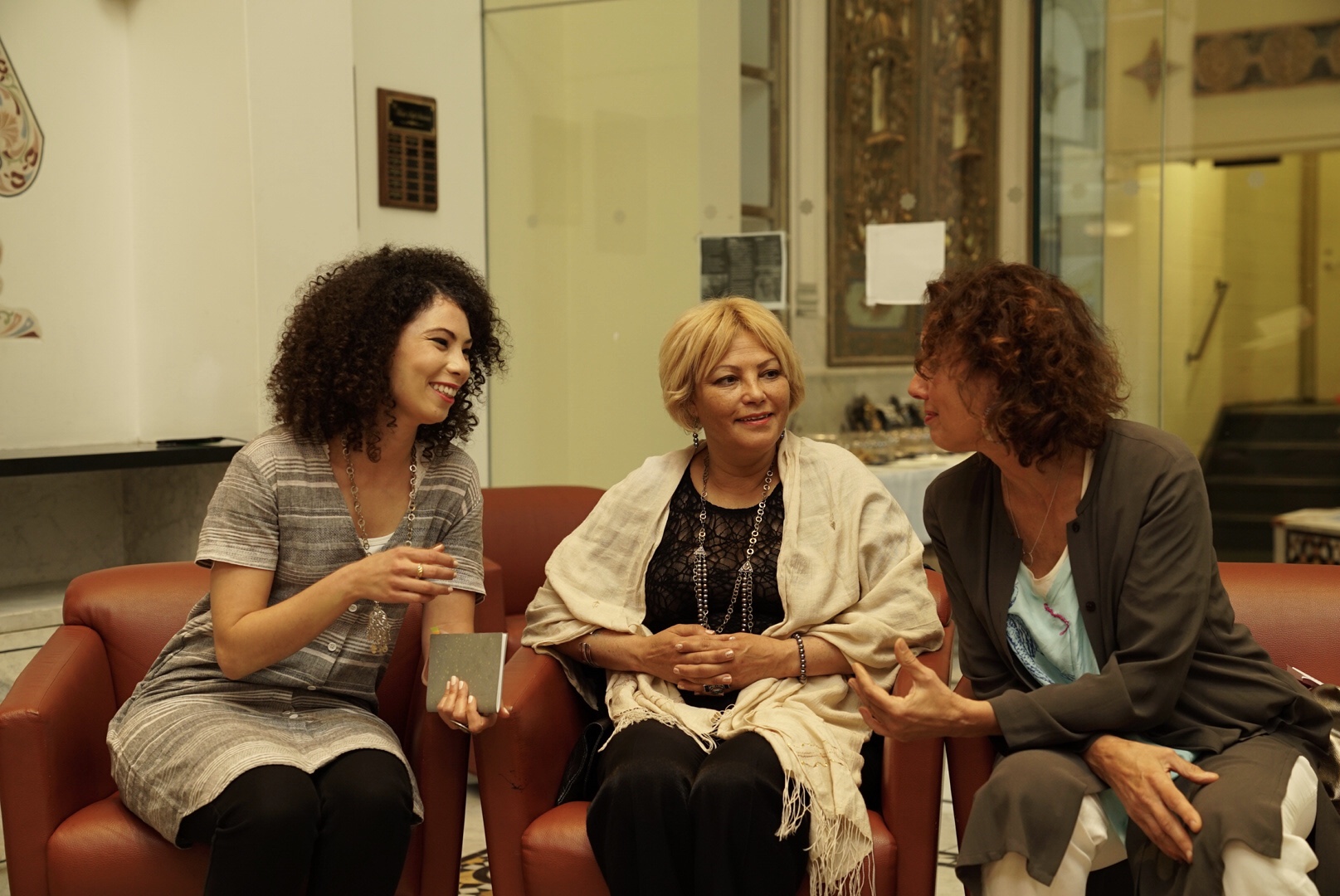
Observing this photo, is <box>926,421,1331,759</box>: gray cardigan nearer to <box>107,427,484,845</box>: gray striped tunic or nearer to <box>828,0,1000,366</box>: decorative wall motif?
<box>107,427,484,845</box>: gray striped tunic

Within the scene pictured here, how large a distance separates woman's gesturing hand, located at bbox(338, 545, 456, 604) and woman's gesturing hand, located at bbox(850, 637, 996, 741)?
699 millimetres

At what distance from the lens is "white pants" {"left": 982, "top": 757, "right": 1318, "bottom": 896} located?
1668 mm

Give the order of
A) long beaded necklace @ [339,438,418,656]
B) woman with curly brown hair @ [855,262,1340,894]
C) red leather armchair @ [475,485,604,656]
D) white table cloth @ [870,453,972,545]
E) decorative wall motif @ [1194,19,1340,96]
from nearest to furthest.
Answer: woman with curly brown hair @ [855,262,1340,894] < long beaded necklace @ [339,438,418,656] < red leather armchair @ [475,485,604,656] < white table cloth @ [870,453,972,545] < decorative wall motif @ [1194,19,1340,96]

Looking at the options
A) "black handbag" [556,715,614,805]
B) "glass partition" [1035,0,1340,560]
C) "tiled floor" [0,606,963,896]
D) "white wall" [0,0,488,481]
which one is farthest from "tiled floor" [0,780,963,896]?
"glass partition" [1035,0,1340,560]

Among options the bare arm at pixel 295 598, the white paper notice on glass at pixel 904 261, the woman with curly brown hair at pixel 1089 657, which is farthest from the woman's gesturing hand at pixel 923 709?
the white paper notice on glass at pixel 904 261

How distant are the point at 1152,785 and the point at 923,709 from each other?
33 centimetres

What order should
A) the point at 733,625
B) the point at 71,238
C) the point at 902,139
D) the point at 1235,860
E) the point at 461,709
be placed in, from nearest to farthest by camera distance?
the point at 1235,860 < the point at 461,709 < the point at 733,625 < the point at 71,238 < the point at 902,139

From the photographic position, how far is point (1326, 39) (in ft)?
18.9

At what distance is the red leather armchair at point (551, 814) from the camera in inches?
81.0

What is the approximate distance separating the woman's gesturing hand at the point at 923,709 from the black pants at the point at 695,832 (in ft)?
0.87

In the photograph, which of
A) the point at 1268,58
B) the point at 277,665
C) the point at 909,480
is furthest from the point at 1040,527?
the point at 1268,58

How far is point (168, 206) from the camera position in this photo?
13.3 feet

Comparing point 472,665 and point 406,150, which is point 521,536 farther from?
point 406,150

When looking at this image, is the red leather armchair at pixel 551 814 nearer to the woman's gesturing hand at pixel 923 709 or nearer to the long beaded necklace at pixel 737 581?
the woman's gesturing hand at pixel 923 709
